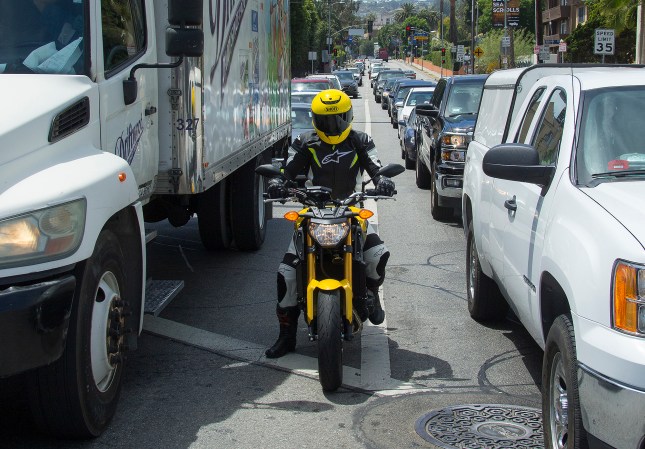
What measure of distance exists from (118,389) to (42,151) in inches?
56.9

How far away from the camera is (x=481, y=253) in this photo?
23.3ft

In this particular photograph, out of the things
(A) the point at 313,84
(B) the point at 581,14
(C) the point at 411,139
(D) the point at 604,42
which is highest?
(B) the point at 581,14

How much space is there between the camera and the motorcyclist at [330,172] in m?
6.51

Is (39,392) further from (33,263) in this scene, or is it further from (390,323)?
(390,323)

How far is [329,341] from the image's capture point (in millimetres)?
5793

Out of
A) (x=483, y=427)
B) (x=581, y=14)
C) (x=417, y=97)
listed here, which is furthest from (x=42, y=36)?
(x=581, y=14)

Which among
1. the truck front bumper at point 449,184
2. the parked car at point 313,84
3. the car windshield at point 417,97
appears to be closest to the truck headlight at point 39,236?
the truck front bumper at point 449,184

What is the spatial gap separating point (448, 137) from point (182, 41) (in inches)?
297

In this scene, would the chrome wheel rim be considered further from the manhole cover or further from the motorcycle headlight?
the motorcycle headlight

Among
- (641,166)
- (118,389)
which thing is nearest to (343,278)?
(118,389)

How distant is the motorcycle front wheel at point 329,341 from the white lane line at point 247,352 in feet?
0.98

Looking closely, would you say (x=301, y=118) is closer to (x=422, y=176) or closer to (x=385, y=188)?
(x=422, y=176)

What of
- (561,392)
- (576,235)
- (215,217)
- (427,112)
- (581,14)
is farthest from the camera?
(581,14)

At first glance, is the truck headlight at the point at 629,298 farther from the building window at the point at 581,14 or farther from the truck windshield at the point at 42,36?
the building window at the point at 581,14
